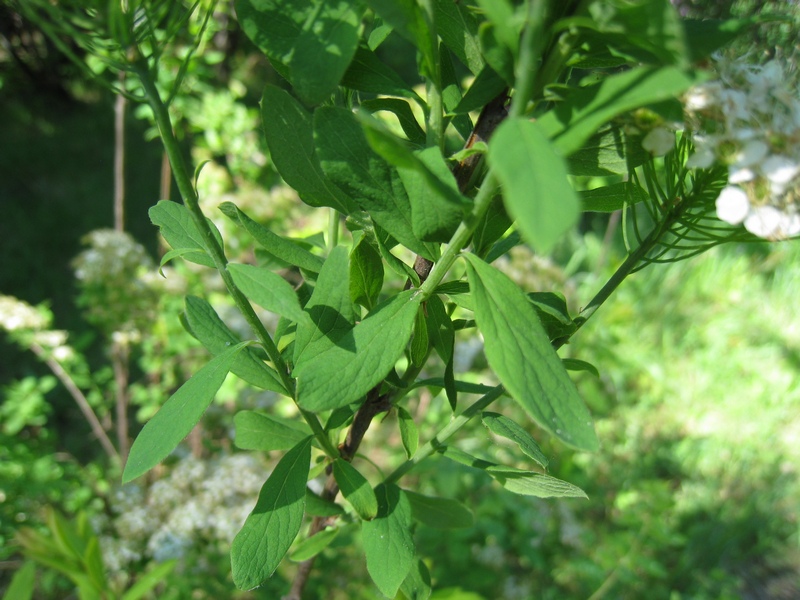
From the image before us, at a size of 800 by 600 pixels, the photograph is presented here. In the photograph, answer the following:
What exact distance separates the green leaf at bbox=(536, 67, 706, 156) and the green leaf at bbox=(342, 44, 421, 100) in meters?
0.16

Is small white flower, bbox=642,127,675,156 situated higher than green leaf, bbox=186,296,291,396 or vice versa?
small white flower, bbox=642,127,675,156

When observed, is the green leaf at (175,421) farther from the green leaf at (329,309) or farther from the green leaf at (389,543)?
the green leaf at (389,543)

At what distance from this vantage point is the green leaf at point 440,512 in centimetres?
73

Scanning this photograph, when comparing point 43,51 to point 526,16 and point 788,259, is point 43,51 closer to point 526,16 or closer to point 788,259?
point 526,16

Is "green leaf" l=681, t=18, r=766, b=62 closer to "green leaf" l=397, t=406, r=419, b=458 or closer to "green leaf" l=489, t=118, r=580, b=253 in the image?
"green leaf" l=489, t=118, r=580, b=253

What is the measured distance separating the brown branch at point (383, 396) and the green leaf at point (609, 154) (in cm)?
7

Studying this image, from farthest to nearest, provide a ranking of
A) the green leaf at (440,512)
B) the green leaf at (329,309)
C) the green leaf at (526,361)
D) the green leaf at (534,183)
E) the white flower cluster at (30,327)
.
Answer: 1. the white flower cluster at (30,327)
2. the green leaf at (440,512)
3. the green leaf at (329,309)
4. the green leaf at (526,361)
5. the green leaf at (534,183)

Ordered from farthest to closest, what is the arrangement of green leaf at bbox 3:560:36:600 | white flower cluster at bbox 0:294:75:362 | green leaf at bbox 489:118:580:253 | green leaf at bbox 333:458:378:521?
white flower cluster at bbox 0:294:75:362, green leaf at bbox 3:560:36:600, green leaf at bbox 333:458:378:521, green leaf at bbox 489:118:580:253

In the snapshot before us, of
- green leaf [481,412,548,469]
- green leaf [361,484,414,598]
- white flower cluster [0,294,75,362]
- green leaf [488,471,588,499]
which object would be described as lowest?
white flower cluster [0,294,75,362]

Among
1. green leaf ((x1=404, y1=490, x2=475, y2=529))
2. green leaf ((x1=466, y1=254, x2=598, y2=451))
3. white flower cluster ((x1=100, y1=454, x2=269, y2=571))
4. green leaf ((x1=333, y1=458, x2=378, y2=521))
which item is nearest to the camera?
green leaf ((x1=466, y1=254, x2=598, y2=451))

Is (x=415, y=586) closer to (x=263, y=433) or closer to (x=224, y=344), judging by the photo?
(x=263, y=433)

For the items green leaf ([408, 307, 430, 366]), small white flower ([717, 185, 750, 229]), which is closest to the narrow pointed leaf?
green leaf ([408, 307, 430, 366])

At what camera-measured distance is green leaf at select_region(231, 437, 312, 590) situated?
1.78 feet

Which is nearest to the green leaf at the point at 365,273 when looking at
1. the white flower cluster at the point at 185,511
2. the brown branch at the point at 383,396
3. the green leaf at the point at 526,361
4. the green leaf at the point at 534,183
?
the brown branch at the point at 383,396
